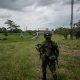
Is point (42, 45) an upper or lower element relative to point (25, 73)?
upper

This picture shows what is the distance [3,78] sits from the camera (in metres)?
12.4

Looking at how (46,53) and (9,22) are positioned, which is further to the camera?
(9,22)

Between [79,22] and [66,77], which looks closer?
[66,77]

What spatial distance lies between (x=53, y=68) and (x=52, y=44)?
32.4 inches

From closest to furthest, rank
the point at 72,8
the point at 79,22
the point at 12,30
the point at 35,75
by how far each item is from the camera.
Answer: the point at 35,75 < the point at 72,8 < the point at 79,22 < the point at 12,30

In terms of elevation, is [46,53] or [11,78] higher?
[46,53]

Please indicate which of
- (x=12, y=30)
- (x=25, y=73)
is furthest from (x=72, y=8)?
(x=12, y=30)

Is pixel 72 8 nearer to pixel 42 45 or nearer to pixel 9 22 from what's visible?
pixel 42 45

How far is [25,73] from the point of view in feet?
44.7

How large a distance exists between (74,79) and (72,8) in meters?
50.4

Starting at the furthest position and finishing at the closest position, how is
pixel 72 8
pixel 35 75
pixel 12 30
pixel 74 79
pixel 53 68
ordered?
pixel 12 30
pixel 72 8
pixel 35 75
pixel 74 79
pixel 53 68

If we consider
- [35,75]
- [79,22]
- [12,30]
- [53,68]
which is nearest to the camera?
[53,68]

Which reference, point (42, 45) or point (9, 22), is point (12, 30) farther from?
point (42, 45)

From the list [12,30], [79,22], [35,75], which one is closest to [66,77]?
[35,75]
